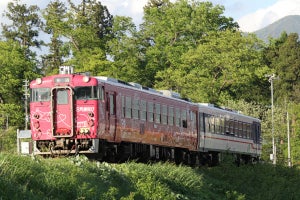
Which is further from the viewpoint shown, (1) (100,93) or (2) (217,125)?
(2) (217,125)

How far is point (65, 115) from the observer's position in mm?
24156

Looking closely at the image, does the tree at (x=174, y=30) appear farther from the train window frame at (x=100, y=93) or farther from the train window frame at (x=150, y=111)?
the train window frame at (x=100, y=93)

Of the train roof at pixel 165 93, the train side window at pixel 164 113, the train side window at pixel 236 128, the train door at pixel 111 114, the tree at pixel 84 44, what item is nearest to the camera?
the train door at pixel 111 114

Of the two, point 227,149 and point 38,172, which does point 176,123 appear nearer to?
point 227,149

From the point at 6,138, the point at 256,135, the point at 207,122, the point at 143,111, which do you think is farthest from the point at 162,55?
the point at 6,138

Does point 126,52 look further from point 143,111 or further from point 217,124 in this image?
point 143,111

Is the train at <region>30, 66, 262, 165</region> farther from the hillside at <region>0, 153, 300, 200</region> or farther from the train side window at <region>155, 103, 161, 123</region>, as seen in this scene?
the hillside at <region>0, 153, 300, 200</region>

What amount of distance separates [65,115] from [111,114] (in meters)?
1.48

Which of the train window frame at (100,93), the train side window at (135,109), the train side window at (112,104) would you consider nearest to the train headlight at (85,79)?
the train window frame at (100,93)

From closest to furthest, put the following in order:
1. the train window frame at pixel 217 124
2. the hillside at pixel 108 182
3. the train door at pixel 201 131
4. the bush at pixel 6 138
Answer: the hillside at pixel 108 182 < the bush at pixel 6 138 < the train door at pixel 201 131 < the train window frame at pixel 217 124

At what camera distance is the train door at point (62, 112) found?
2400 cm

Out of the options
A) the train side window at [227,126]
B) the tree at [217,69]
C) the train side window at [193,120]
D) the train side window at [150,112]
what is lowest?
the train side window at [227,126]

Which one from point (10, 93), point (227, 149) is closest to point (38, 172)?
point (227, 149)

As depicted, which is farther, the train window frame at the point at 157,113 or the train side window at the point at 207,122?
the train side window at the point at 207,122
